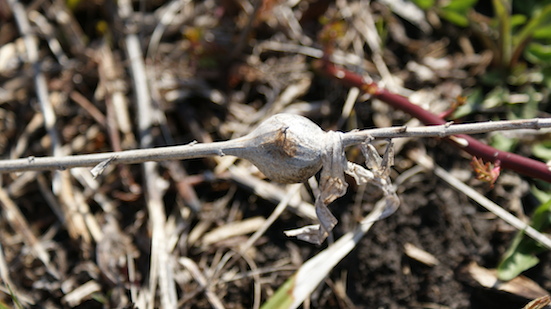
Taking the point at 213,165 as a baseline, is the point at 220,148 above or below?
above

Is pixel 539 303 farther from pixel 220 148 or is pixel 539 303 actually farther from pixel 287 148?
pixel 220 148

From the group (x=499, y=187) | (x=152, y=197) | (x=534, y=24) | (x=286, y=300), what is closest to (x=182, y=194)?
(x=152, y=197)

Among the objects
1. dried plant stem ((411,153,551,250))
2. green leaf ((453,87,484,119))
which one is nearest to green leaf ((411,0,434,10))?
green leaf ((453,87,484,119))

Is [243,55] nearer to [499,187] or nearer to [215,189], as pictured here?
[215,189]

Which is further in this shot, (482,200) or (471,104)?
(471,104)

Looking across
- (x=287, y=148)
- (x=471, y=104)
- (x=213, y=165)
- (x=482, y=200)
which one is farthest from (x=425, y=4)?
(x=287, y=148)

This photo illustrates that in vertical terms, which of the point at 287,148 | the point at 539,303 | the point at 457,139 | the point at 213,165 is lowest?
the point at 539,303

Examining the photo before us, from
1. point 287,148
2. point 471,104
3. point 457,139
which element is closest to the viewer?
point 287,148

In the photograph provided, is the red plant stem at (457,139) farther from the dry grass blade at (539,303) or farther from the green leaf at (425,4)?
the green leaf at (425,4)
